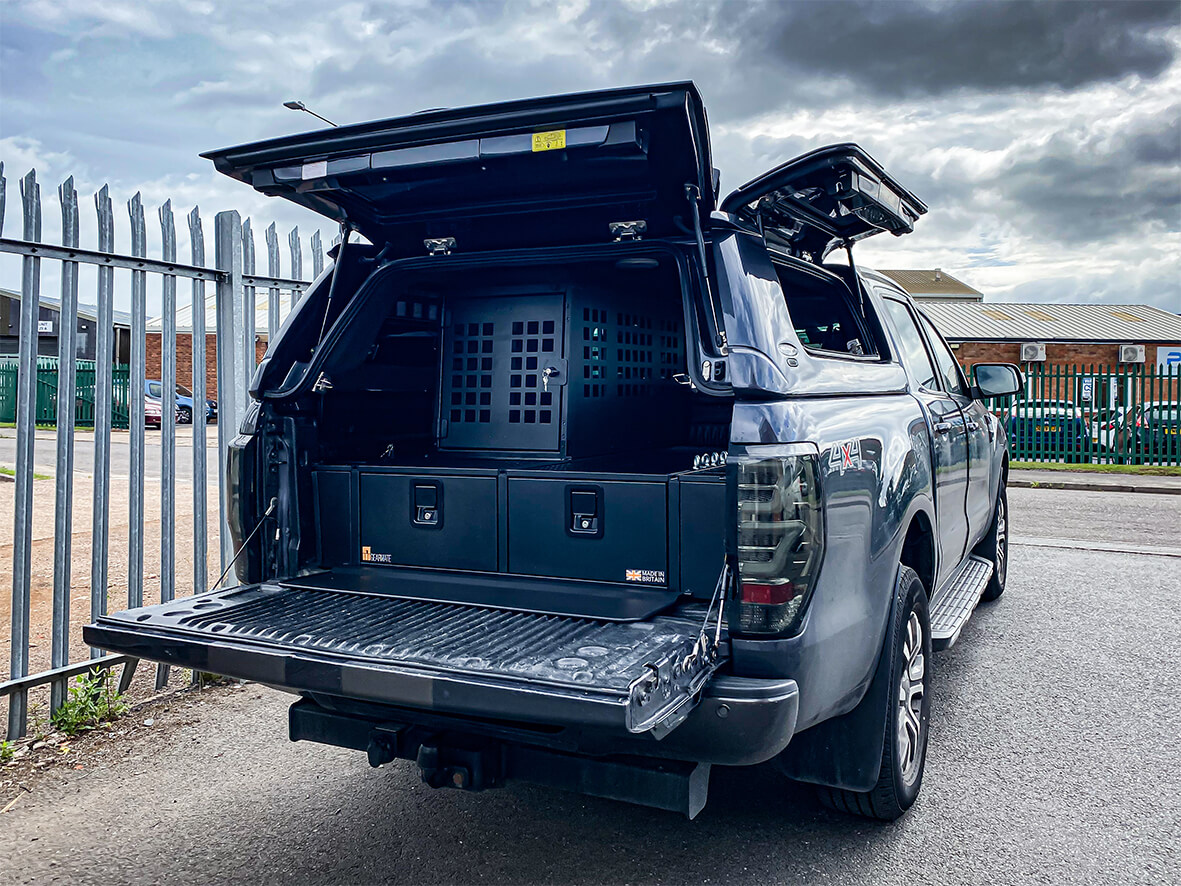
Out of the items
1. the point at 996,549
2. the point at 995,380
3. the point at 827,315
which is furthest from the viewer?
the point at 996,549

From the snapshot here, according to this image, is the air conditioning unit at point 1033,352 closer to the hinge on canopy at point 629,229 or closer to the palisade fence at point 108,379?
the palisade fence at point 108,379

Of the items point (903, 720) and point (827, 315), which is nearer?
point (903, 720)

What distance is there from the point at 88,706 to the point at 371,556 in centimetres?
183

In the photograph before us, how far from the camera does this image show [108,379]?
4.59 meters

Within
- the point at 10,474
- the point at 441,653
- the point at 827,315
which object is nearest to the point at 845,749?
the point at 441,653

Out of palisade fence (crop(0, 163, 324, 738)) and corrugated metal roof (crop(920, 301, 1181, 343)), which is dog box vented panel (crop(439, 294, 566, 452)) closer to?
palisade fence (crop(0, 163, 324, 738))

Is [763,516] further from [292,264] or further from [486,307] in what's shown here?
[292,264]

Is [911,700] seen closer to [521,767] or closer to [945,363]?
[521,767]

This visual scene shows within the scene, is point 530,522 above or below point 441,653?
above

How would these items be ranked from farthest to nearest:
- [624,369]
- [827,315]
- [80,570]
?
[80,570] → [827,315] → [624,369]

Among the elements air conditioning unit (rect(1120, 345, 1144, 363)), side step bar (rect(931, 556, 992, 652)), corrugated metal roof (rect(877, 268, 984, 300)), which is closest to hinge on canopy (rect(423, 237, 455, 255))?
side step bar (rect(931, 556, 992, 652))

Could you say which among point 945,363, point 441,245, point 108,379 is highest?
point 441,245

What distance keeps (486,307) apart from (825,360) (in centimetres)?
139

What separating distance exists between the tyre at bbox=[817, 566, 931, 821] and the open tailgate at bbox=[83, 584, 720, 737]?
0.88 m
